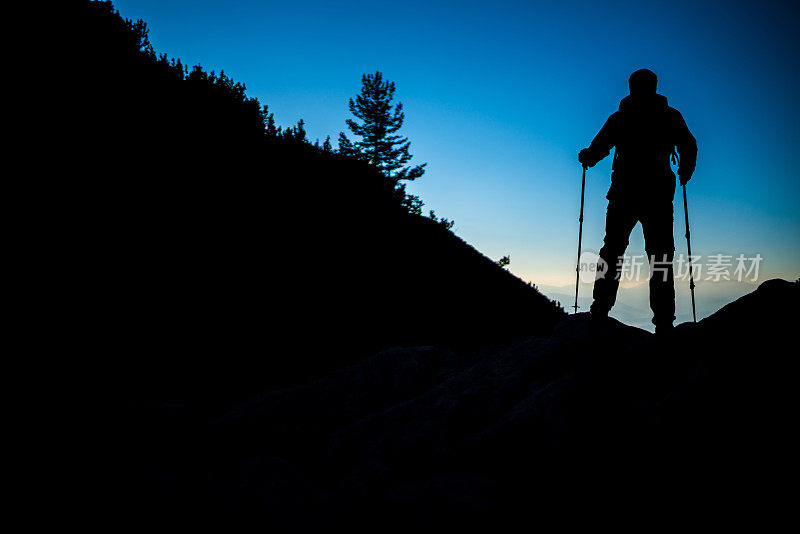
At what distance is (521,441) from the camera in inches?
144

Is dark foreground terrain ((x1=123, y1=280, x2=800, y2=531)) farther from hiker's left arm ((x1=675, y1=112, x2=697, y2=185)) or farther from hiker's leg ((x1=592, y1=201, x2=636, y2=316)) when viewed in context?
hiker's left arm ((x1=675, y1=112, x2=697, y2=185))

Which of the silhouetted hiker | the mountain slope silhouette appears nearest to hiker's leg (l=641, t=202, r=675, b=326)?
the silhouetted hiker

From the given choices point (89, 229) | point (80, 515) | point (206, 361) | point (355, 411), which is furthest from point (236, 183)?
point (80, 515)

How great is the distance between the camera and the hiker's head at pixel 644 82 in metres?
6.25

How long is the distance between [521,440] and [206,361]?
6.20 meters

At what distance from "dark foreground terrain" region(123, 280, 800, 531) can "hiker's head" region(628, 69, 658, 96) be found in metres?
3.10

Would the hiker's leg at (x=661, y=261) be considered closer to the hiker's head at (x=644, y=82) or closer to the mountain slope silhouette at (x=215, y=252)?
the hiker's head at (x=644, y=82)

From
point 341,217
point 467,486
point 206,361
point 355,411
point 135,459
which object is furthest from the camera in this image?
point 341,217

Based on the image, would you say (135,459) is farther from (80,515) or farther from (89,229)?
(89,229)

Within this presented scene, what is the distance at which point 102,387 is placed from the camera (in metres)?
6.62

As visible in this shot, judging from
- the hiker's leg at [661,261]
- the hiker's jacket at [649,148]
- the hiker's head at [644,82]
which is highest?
the hiker's head at [644,82]

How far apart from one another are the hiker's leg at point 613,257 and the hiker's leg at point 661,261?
0.26m

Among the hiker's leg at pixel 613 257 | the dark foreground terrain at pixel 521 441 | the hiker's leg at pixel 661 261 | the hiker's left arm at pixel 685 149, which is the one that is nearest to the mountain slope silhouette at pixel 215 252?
the dark foreground terrain at pixel 521 441

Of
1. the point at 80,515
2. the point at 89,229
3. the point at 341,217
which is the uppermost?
the point at 341,217
